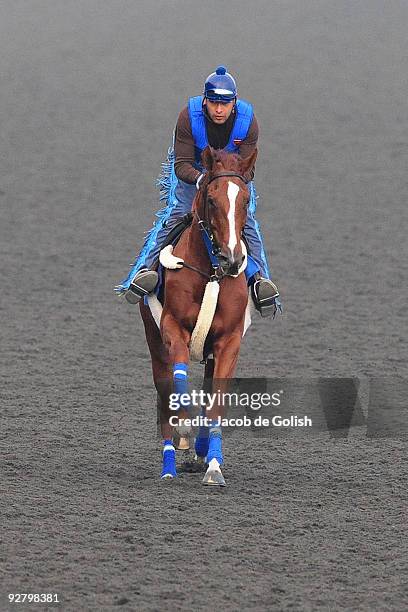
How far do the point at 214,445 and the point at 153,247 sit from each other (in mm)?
1462

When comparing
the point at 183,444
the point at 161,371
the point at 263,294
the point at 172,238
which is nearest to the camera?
the point at 263,294

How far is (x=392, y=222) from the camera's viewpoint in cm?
1873

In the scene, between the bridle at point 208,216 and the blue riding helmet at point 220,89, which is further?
the blue riding helmet at point 220,89

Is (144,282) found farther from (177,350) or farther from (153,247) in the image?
(177,350)

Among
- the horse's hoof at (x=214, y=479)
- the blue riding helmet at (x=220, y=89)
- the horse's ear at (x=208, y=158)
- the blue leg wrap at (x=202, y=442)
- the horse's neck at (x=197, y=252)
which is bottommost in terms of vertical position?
the horse's hoof at (x=214, y=479)

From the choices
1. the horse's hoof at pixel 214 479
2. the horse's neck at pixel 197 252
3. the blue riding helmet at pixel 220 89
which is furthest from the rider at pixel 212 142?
the horse's hoof at pixel 214 479

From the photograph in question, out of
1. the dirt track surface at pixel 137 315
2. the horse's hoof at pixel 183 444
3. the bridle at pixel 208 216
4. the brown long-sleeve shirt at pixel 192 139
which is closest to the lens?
the dirt track surface at pixel 137 315

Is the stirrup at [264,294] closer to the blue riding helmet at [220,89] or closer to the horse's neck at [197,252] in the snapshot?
the horse's neck at [197,252]

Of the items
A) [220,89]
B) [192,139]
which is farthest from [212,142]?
[220,89]

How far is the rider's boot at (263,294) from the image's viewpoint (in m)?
8.68

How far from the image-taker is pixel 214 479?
839 centimetres

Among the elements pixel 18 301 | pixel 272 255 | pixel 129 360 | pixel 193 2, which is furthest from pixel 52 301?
pixel 193 2

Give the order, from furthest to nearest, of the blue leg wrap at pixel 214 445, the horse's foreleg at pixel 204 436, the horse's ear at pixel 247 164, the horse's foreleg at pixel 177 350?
the horse's foreleg at pixel 204 436 → the blue leg wrap at pixel 214 445 → the horse's foreleg at pixel 177 350 → the horse's ear at pixel 247 164

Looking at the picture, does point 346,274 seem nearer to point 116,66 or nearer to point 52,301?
point 52,301
